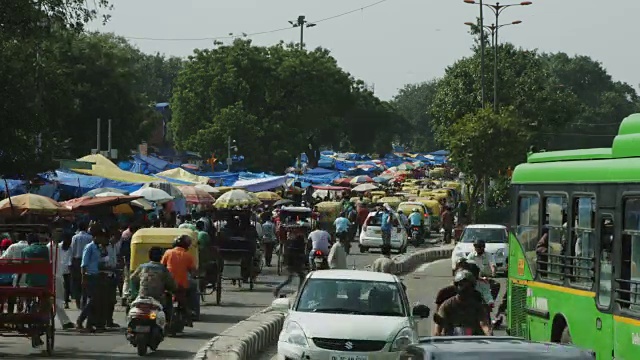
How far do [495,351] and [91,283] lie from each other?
14373 millimetres

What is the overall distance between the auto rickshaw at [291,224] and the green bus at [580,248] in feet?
53.8

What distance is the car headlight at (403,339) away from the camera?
1461 cm

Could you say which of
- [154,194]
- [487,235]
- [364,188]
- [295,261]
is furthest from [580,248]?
[364,188]

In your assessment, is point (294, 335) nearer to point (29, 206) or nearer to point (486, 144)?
point (29, 206)

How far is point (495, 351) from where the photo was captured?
8.02 meters

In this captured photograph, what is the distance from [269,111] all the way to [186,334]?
217 feet

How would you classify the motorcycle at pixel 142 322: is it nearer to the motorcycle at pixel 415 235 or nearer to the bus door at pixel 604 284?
the bus door at pixel 604 284

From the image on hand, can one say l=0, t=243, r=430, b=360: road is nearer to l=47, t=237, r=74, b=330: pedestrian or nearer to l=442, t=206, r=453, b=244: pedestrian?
l=47, t=237, r=74, b=330: pedestrian

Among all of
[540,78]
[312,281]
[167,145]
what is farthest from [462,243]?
[167,145]

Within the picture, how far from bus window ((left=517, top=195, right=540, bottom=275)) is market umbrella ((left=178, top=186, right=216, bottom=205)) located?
24.9 m

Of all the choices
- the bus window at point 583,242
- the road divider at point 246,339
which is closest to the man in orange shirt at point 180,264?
the road divider at point 246,339

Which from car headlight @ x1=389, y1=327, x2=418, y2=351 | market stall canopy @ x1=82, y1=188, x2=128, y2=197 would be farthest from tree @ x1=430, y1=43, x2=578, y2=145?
car headlight @ x1=389, y1=327, x2=418, y2=351

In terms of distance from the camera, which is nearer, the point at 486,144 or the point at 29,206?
the point at 29,206

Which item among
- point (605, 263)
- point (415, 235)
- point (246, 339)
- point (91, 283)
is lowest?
point (246, 339)
